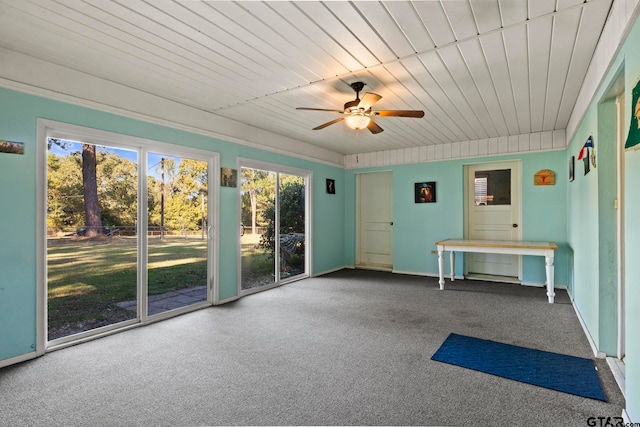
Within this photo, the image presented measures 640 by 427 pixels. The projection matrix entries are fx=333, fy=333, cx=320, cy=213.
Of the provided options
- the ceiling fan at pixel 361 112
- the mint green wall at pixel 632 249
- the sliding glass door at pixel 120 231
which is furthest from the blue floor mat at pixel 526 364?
the sliding glass door at pixel 120 231

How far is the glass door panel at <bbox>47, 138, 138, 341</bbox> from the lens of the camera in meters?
3.09

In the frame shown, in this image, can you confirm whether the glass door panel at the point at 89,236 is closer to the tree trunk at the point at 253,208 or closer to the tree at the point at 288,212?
the tree trunk at the point at 253,208

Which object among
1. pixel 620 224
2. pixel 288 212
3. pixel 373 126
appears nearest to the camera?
pixel 620 224

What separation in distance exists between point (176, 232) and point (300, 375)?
2.45m

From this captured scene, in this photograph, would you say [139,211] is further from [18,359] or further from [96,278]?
[18,359]

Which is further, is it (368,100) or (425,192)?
(425,192)

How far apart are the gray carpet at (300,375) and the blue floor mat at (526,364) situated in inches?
3.2

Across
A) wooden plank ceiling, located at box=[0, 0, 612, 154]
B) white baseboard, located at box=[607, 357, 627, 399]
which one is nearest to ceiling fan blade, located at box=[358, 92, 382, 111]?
wooden plank ceiling, located at box=[0, 0, 612, 154]

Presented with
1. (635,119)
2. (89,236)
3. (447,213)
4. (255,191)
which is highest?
(635,119)

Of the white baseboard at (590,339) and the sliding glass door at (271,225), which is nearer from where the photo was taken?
the white baseboard at (590,339)

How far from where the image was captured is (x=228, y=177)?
15.1 feet

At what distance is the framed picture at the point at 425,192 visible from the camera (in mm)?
6230

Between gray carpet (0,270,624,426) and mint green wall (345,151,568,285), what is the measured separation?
1.64m

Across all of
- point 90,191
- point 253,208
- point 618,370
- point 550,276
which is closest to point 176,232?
point 90,191
